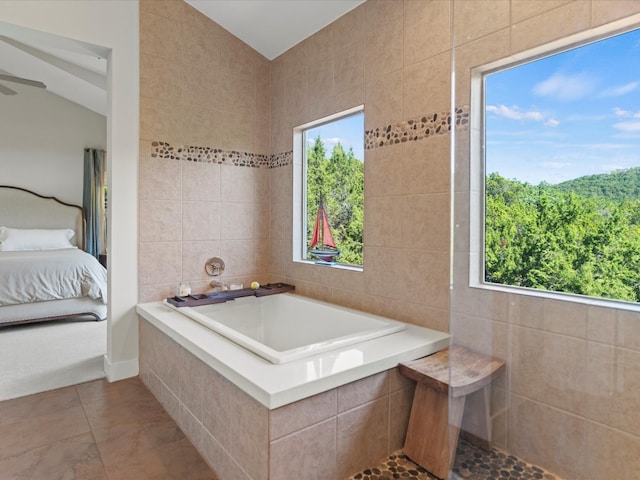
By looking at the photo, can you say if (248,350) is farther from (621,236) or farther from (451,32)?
(451,32)

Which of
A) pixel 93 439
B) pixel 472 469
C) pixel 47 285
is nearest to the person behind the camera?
pixel 472 469

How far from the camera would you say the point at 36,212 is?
5.95 m

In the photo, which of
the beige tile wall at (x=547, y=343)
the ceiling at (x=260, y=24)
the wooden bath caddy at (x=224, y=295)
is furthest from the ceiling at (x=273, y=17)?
the wooden bath caddy at (x=224, y=295)

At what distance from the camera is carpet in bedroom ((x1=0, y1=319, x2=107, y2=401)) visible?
8.81ft

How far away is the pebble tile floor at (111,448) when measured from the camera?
1705 mm

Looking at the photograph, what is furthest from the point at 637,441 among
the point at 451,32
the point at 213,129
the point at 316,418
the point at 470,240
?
the point at 213,129

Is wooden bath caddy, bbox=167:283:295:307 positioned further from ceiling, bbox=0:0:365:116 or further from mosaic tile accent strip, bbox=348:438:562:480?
ceiling, bbox=0:0:365:116

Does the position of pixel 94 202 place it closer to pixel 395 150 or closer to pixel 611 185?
pixel 395 150

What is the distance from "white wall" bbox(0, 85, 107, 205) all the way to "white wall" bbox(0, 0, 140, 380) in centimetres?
434

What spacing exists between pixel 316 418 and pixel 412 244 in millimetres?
1150

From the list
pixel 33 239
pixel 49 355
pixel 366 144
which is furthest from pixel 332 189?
pixel 33 239

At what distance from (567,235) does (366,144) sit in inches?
53.1

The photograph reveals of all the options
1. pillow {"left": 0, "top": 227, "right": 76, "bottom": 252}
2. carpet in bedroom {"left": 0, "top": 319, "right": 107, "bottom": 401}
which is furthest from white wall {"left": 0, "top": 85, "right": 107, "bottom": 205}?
carpet in bedroom {"left": 0, "top": 319, "right": 107, "bottom": 401}

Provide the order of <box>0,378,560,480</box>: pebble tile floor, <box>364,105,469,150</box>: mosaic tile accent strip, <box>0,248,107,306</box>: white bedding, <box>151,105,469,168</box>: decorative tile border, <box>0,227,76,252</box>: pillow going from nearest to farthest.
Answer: <box>0,378,560,480</box>: pebble tile floor
<box>364,105,469,150</box>: mosaic tile accent strip
<box>151,105,469,168</box>: decorative tile border
<box>0,248,107,306</box>: white bedding
<box>0,227,76,252</box>: pillow
